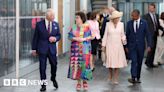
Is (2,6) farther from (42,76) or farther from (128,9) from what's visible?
(128,9)

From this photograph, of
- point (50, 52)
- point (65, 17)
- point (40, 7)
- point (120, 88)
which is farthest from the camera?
point (65, 17)

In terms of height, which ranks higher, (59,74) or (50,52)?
(50,52)

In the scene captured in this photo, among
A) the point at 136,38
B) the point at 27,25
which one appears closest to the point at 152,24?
the point at 136,38

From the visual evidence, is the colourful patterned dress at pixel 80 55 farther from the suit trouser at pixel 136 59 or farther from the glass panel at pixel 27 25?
the glass panel at pixel 27 25

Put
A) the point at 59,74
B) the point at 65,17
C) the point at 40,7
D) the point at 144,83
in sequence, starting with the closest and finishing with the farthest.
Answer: the point at 144,83 < the point at 59,74 < the point at 40,7 < the point at 65,17

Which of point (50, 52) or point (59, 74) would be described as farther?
point (59, 74)

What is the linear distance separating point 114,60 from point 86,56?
49.8 inches

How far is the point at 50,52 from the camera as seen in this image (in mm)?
8688

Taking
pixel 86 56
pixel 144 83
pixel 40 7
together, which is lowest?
pixel 144 83

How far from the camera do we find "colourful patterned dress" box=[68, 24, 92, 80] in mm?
8773

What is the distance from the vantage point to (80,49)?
8.76 metres

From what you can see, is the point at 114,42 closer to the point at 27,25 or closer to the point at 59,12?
the point at 27,25

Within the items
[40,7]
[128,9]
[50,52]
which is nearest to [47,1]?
[40,7]

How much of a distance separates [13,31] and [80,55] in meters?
2.15
